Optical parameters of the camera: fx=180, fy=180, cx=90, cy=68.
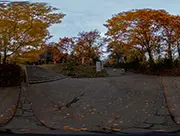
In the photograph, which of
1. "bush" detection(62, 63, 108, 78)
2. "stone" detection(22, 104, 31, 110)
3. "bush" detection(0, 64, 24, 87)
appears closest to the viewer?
"stone" detection(22, 104, 31, 110)

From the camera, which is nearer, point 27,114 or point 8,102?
point 27,114

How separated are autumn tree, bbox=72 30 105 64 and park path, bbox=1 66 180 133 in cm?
491

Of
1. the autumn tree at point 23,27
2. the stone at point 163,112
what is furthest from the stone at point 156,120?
the autumn tree at point 23,27

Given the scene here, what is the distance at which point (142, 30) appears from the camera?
6527 mm

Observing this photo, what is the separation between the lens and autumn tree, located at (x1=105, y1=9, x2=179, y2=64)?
6.10 meters

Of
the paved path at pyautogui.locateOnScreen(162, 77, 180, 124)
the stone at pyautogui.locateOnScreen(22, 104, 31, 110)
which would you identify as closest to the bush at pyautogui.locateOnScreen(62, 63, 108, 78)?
the paved path at pyautogui.locateOnScreen(162, 77, 180, 124)

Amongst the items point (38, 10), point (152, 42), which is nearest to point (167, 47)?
point (152, 42)

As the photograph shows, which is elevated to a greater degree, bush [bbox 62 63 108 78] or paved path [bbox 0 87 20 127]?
bush [bbox 62 63 108 78]

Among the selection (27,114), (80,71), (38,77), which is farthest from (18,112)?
(80,71)

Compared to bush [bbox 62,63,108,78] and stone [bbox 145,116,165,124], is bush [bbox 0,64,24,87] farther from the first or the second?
stone [bbox 145,116,165,124]

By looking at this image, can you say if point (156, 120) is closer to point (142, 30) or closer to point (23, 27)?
point (23, 27)

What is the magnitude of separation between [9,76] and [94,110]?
8.67 ft

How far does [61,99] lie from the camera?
3.52m

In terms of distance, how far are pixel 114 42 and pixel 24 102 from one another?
15.8ft
